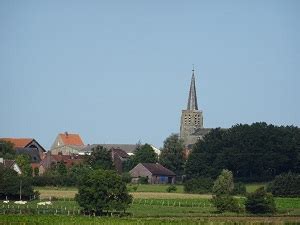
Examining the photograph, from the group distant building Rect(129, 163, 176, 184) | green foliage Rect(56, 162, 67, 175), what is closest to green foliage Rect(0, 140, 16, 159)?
green foliage Rect(56, 162, 67, 175)

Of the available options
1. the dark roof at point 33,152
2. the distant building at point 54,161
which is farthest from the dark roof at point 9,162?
the dark roof at point 33,152

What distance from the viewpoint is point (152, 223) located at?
6731 cm

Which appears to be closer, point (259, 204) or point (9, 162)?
point (259, 204)

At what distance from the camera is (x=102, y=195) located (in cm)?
8075

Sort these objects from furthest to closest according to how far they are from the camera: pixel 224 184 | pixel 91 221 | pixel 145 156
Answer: pixel 145 156 < pixel 224 184 < pixel 91 221

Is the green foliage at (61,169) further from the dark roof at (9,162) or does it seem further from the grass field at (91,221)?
the grass field at (91,221)

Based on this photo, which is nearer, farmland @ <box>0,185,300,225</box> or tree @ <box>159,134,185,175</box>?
farmland @ <box>0,185,300,225</box>

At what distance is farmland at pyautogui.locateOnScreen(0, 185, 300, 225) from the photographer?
69.5 m

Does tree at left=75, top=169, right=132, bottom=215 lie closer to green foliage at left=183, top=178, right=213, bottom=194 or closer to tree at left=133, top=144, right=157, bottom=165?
green foliage at left=183, top=178, right=213, bottom=194

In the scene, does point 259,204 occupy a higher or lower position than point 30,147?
lower

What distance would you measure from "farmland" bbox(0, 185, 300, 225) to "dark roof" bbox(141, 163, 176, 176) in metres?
38.3

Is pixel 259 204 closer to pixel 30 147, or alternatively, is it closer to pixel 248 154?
pixel 248 154

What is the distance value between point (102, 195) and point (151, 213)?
411cm

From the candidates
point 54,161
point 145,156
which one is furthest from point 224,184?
point 145,156
